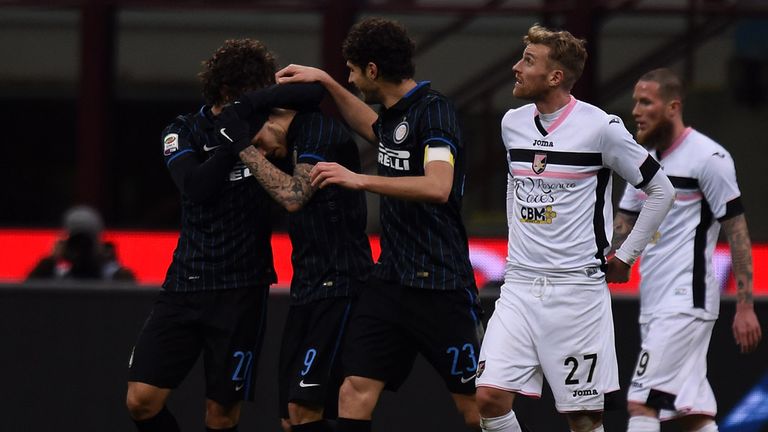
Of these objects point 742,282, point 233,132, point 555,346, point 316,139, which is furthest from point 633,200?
point 233,132

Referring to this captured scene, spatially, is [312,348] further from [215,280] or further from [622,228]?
[622,228]

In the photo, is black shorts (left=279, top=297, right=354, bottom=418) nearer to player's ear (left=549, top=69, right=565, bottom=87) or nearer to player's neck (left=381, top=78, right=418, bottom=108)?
player's neck (left=381, top=78, right=418, bottom=108)

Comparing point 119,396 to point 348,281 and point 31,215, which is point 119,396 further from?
point 31,215

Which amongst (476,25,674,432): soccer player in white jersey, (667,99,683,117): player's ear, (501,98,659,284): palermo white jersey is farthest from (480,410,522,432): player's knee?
(667,99,683,117): player's ear

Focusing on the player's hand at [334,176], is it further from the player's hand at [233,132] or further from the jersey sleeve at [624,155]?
the jersey sleeve at [624,155]

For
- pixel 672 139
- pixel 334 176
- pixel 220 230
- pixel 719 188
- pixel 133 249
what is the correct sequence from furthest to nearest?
1. pixel 133 249
2. pixel 672 139
3. pixel 719 188
4. pixel 220 230
5. pixel 334 176

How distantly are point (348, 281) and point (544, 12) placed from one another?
602 centimetres

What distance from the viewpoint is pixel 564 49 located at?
570cm

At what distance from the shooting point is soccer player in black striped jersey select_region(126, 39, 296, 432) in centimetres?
586

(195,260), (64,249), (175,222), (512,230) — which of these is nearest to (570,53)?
(512,230)

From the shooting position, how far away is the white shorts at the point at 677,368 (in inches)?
240

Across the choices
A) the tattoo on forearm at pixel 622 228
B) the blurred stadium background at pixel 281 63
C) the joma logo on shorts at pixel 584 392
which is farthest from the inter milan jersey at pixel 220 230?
the blurred stadium background at pixel 281 63

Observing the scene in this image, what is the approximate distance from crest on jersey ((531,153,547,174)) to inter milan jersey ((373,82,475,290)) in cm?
29

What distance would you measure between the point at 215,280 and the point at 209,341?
0.26 meters
